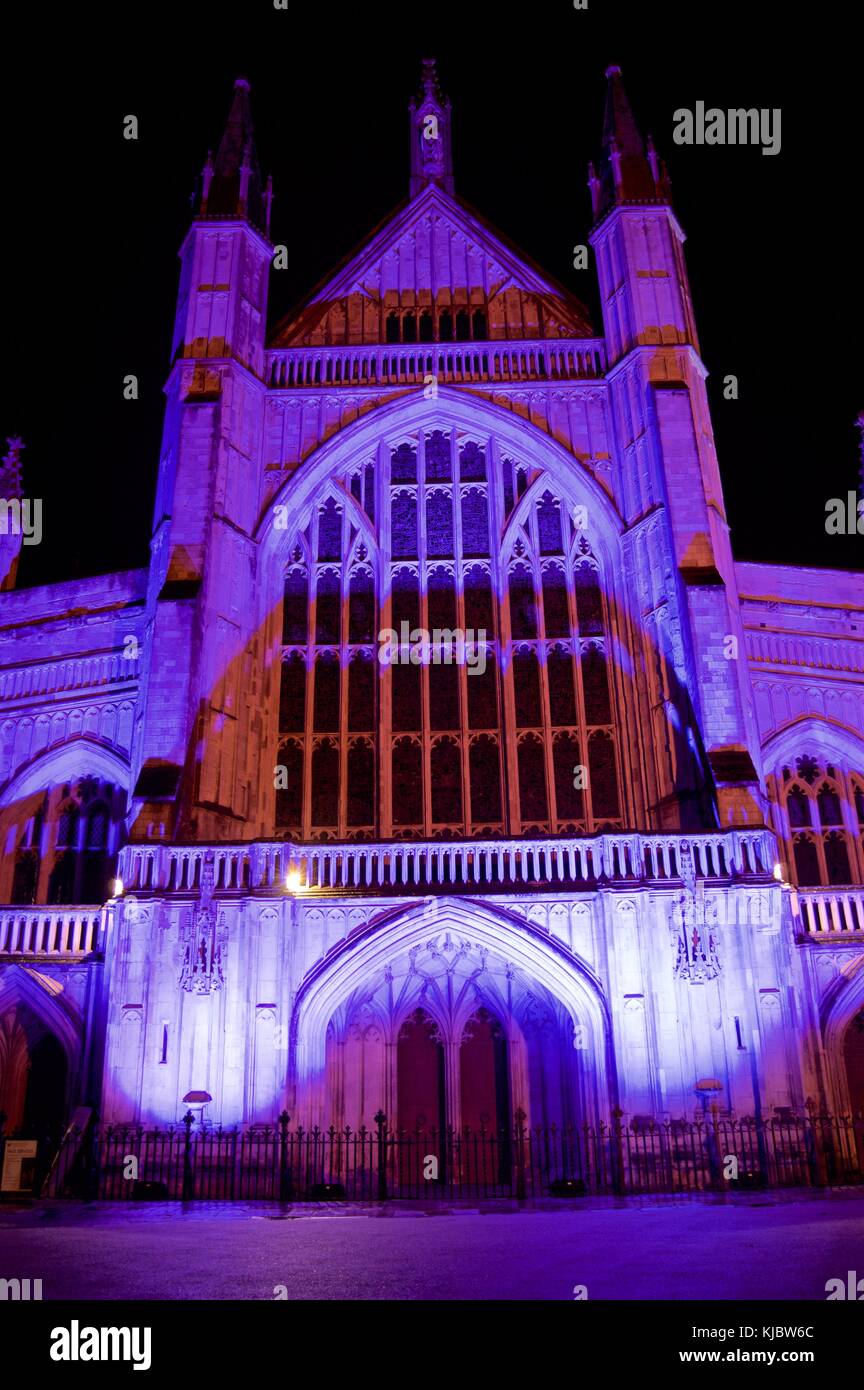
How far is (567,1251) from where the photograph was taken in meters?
7.15

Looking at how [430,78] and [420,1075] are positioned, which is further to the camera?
[430,78]

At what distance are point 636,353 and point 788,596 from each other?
539cm

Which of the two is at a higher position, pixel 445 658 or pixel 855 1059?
pixel 445 658

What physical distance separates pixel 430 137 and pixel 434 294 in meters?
5.67

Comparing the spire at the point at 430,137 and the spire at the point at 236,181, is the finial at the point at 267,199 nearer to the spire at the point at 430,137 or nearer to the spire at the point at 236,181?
the spire at the point at 236,181

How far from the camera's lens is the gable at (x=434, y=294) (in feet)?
74.4

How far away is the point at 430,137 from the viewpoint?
26078 millimetres

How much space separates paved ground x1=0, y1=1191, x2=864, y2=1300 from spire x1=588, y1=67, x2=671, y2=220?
18.9 meters

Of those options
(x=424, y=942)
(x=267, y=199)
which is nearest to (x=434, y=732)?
(x=424, y=942)

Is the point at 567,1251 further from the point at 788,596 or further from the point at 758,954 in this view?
the point at 788,596

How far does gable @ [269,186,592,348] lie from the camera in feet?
74.4

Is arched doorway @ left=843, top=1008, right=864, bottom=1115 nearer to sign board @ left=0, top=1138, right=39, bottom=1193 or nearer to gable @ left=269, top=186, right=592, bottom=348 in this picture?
sign board @ left=0, top=1138, right=39, bottom=1193

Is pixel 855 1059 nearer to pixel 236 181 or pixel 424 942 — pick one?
pixel 424 942
